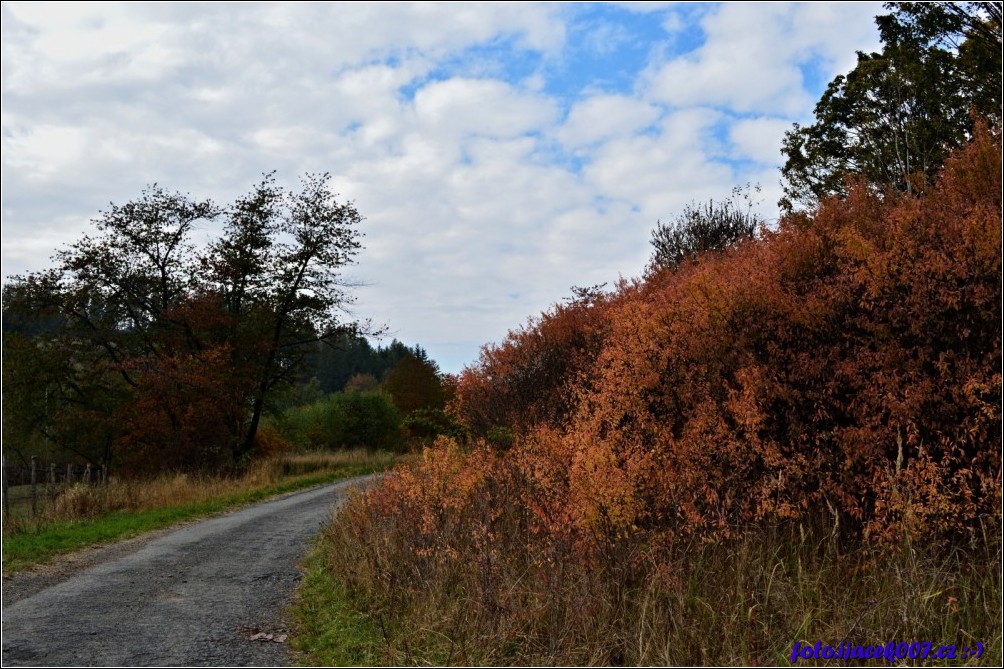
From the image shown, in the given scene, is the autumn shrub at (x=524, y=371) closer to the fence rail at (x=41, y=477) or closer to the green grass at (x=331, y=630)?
the green grass at (x=331, y=630)

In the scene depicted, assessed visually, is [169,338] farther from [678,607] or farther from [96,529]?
[678,607]

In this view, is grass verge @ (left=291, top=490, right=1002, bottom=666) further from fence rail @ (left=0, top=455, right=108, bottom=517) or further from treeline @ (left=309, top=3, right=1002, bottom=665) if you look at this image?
fence rail @ (left=0, top=455, right=108, bottom=517)

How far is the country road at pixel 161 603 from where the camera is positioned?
20.6ft

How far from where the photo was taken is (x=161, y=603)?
313 inches

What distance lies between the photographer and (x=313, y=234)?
29.1 m

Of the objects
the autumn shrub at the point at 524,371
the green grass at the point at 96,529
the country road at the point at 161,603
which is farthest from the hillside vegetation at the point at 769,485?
the autumn shrub at the point at 524,371

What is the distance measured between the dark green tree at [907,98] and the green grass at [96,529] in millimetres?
15722

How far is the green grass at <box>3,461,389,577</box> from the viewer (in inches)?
425

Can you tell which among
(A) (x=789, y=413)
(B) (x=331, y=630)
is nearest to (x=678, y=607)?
(A) (x=789, y=413)

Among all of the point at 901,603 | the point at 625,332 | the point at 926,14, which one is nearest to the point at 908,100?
the point at 926,14

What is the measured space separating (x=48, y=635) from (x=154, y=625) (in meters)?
0.85

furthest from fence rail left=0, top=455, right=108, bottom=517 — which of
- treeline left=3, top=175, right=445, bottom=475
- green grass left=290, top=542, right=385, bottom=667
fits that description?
green grass left=290, top=542, right=385, bottom=667

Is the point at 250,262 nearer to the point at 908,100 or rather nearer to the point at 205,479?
the point at 205,479

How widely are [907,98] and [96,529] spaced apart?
2147cm
